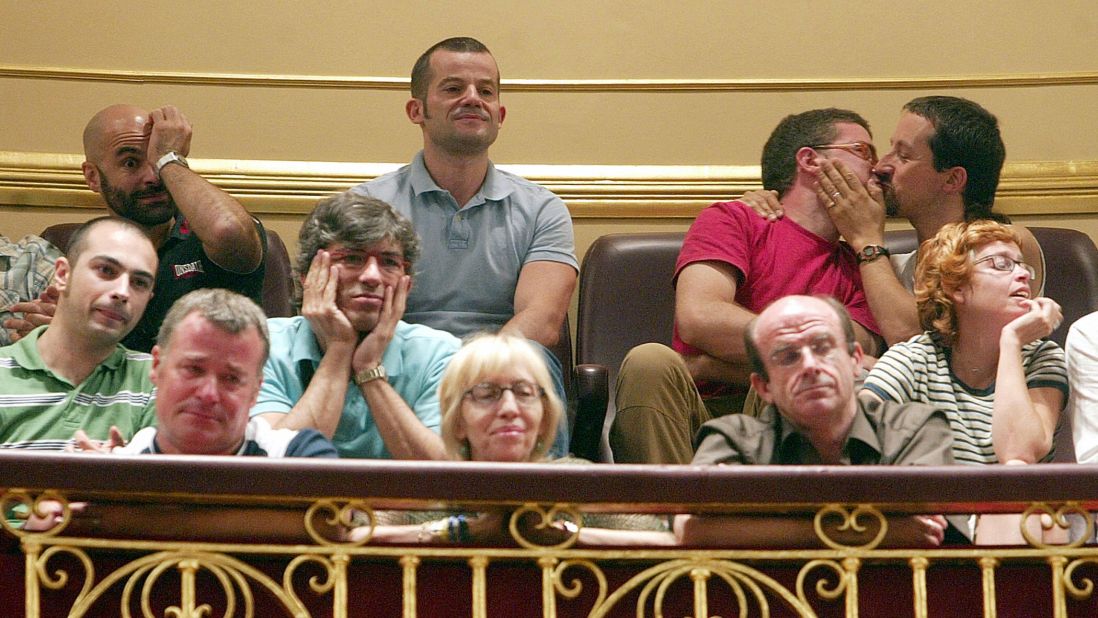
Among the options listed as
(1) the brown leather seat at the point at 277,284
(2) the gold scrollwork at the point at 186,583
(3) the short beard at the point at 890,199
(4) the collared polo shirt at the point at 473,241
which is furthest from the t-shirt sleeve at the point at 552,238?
(2) the gold scrollwork at the point at 186,583

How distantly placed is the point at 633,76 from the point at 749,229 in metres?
0.49

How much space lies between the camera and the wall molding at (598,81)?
8.20ft

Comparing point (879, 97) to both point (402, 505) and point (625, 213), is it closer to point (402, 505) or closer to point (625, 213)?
point (625, 213)

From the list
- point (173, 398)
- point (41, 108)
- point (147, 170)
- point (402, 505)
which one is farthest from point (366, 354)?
point (41, 108)

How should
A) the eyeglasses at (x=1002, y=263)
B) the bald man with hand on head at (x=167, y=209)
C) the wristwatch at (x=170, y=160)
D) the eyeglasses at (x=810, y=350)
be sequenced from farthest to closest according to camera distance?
1. the wristwatch at (x=170, y=160)
2. the bald man with hand on head at (x=167, y=209)
3. the eyeglasses at (x=1002, y=263)
4. the eyeglasses at (x=810, y=350)

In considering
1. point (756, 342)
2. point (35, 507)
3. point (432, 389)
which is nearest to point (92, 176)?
point (432, 389)

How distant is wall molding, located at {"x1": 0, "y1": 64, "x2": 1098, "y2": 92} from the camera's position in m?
2.50

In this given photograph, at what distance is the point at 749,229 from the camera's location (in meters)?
2.19

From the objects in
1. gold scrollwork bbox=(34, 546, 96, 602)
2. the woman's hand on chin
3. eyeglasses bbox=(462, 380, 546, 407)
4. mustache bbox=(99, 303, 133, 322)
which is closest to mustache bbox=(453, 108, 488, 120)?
mustache bbox=(99, 303, 133, 322)

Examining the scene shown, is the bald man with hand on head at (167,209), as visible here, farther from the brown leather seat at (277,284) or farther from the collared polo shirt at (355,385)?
the collared polo shirt at (355,385)

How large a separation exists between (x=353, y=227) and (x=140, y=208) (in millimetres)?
510

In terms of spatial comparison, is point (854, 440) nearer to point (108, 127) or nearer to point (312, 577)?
point (312, 577)

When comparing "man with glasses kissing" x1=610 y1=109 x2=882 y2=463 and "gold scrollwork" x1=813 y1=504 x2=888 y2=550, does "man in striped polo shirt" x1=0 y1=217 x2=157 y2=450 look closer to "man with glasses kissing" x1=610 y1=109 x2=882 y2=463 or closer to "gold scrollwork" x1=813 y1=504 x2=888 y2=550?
"man with glasses kissing" x1=610 y1=109 x2=882 y2=463

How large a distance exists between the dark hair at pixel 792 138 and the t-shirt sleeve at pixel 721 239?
0.10m
